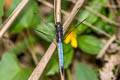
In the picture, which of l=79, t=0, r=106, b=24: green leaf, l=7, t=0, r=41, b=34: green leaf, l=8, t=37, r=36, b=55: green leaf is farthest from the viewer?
l=8, t=37, r=36, b=55: green leaf

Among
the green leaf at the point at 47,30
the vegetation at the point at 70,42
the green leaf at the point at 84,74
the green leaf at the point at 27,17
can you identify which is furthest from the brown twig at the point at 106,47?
the green leaf at the point at 27,17

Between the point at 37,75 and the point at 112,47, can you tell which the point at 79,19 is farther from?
the point at 37,75

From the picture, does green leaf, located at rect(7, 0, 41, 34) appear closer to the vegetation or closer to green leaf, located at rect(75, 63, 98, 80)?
the vegetation

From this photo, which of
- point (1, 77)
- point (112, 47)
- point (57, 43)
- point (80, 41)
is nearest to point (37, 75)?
point (57, 43)

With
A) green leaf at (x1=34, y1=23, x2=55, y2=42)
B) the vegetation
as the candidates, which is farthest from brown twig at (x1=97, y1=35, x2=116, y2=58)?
green leaf at (x1=34, y1=23, x2=55, y2=42)

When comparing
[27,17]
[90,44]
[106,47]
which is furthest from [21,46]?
[106,47]

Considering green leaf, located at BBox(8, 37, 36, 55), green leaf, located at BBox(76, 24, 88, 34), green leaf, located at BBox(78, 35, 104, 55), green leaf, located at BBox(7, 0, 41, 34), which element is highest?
green leaf, located at BBox(7, 0, 41, 34)

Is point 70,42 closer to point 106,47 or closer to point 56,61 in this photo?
point 56,61
